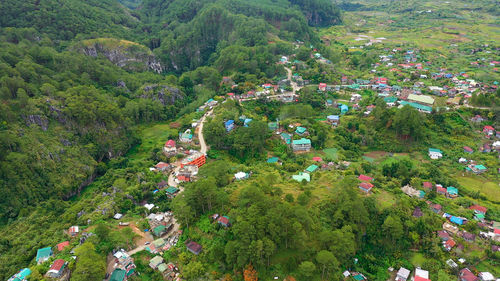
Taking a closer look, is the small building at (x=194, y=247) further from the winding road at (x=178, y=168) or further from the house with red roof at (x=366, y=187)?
the house with red roof at (x=366, y=187)

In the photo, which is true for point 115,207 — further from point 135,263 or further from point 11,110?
point 11,110

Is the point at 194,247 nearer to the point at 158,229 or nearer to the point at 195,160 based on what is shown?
the point at 158,229

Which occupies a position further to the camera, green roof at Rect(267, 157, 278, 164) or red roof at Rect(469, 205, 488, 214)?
green roof at Rect(267, 157, 278, 164)

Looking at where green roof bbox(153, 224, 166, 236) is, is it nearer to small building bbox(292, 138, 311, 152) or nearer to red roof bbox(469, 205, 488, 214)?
small building bbox(292, 138, 311, 152)

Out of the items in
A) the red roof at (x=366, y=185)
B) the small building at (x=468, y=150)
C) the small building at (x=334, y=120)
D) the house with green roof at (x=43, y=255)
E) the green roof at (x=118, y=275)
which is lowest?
the small building at (x=468, y=150)

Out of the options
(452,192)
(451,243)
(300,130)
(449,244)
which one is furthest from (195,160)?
(452,192)

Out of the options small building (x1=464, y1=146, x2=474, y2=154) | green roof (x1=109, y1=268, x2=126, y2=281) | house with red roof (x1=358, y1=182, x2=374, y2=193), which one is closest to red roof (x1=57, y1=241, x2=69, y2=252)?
green roof (x1=109, y1=268, x2=126, y2=281)

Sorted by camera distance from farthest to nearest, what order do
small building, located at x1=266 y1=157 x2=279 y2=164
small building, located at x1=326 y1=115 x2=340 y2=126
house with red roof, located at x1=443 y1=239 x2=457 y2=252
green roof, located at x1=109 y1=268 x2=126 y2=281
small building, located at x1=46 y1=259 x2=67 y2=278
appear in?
1. small building, located at x1=326 y1=115 x2=340 y2=126
2. small building, located at x1=266 y1=157 x2=279 y2=164
3. house with red roof, located at x1=443 y1=239 x2=457 y2=252
4. green roof, located at x1=109 y1=268 x2=126 y2=281
5. small building, located at x1=46 y1=259 x2=67 y2=278

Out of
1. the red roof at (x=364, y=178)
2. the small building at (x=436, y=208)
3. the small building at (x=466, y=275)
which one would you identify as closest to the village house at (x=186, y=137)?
the red roof at (x=364, y=178)
